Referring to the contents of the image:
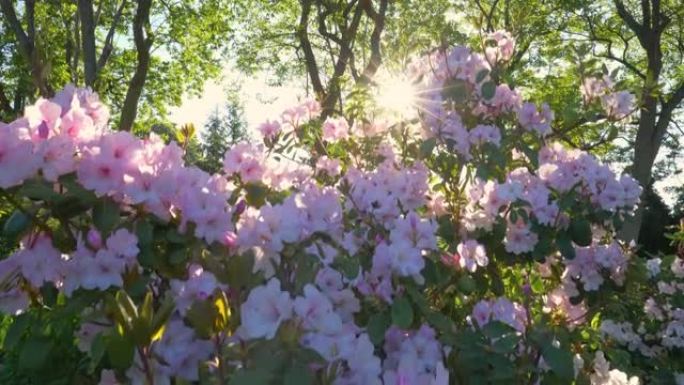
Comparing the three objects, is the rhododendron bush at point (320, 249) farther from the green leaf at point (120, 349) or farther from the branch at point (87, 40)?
the branch at point (87, 40)

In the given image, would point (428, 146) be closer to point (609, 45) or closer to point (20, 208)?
point (20, 208)

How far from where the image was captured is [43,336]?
148 centimetres

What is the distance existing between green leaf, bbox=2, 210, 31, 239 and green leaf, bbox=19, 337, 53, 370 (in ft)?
0.79

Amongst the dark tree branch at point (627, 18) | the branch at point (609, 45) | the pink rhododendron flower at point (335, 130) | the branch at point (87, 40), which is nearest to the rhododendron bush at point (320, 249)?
the pink rhododendron flower at point (335, 130)

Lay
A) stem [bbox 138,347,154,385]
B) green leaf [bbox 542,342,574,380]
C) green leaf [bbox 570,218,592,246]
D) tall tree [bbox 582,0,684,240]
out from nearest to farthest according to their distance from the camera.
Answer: stem [bbox 138,347,154,385] → green leaf [bbox 542,342,574,380] → green leaf [bbox 570,218,592,246] → tall tree [bbox 582,0,684,240]

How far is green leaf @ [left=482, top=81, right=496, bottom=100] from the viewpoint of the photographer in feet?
8.27

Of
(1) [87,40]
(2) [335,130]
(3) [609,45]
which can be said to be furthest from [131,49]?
(2) [335,130]

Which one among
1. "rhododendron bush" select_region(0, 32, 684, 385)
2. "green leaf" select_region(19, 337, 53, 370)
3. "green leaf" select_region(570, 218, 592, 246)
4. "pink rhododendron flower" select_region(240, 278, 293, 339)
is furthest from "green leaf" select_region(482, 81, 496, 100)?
"green leaf" select_region(19, 337, 53, 370)

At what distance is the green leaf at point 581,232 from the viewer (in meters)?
2.29

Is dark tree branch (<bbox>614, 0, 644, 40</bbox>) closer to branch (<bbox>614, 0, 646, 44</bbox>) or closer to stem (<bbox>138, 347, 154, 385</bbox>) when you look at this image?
branch (<bbox>614, 0, 646, 44</bbox>)

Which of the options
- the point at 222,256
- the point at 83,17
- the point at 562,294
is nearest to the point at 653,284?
the point at 562,294

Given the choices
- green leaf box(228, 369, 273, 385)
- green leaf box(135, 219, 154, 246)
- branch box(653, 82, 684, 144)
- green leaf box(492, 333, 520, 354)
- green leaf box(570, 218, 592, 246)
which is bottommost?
green leaf box(228, 369, 273, 385)

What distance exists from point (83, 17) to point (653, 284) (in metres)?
9.24

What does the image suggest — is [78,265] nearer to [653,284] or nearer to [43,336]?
[43,336]
